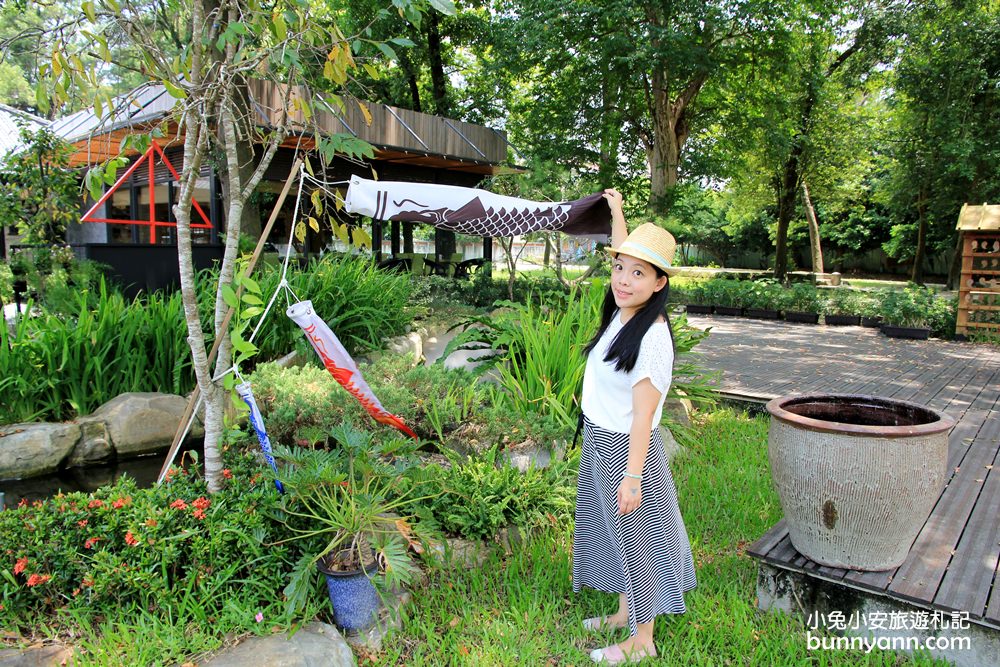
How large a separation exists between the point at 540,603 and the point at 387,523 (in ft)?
2.60

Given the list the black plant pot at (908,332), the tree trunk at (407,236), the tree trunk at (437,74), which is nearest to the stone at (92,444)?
the black plant pot at (908,332)

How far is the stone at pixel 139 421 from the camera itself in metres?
4.87

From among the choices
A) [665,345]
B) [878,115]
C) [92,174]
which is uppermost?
[878,115]

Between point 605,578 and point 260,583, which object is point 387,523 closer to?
point 260,583

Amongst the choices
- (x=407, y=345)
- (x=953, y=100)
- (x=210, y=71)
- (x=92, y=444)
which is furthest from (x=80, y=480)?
(x=953, y=100)

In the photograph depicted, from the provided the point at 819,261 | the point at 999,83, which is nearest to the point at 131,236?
the point at 999,83

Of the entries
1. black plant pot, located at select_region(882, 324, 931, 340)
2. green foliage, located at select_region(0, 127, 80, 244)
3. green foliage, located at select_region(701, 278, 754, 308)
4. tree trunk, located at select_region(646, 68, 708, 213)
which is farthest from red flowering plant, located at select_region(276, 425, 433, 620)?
green foliage, located at select_region(701, 278, 754, 308)

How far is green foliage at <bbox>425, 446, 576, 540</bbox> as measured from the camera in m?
3.24

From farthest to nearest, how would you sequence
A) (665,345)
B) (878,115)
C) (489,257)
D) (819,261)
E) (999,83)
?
(819,261) → (878,115) → (489,257) → (999,83) → (665,345)

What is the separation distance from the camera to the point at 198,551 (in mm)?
2545

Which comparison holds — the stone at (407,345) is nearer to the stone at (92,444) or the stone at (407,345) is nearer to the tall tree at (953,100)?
the stone at (92,444)

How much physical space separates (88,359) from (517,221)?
4.40m

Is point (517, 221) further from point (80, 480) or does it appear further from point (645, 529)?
point (645, 529)

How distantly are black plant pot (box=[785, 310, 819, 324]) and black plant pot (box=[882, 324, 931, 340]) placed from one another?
7.37ft
